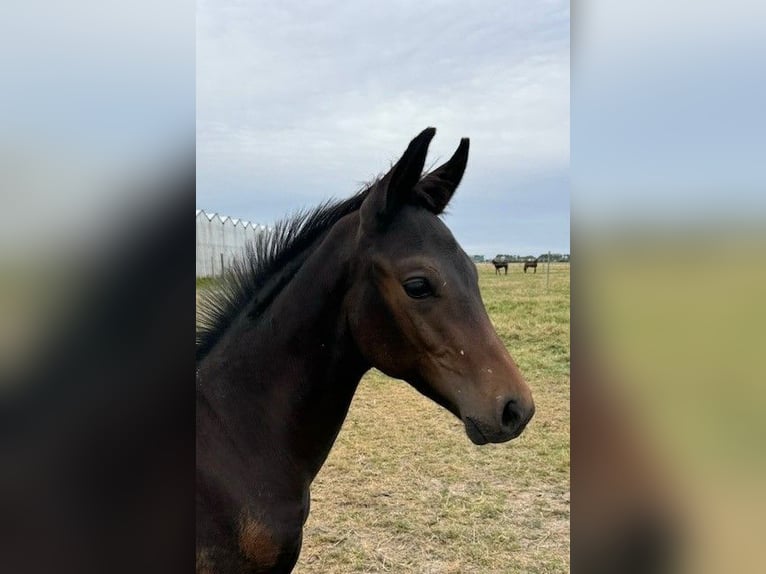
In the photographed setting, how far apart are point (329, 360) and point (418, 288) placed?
33 centimetres

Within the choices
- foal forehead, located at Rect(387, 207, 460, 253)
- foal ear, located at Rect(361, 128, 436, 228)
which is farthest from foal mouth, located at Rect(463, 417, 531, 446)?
foal ear, located at Rect(361, 128, 436, 228)

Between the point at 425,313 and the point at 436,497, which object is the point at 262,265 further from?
the point at 436,497

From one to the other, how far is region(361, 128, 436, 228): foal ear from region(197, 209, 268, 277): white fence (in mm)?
420

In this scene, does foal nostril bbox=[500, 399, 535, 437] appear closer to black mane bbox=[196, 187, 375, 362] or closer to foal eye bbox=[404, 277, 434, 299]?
foal eye bbox=[404, 277, 434, 299]

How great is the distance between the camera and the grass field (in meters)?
2.81

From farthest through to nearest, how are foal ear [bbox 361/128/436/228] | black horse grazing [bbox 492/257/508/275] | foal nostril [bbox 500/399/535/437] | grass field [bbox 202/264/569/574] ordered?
black horse grazing [bbox 492/257/508/275] < grass field [bbox 202/264/569/574] < foal ear [bbox 361/128/436/228] < foal nostril [bbox 500/399/535/437]

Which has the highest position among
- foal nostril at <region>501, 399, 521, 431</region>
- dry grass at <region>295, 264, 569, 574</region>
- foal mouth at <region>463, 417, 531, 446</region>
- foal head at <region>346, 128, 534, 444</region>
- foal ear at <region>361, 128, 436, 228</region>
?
foal ear at <region>361, 128, 436, 228</region>

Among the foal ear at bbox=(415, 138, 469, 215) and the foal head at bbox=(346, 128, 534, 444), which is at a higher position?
the foal ear at bbox=(415, 138, 469, 215)

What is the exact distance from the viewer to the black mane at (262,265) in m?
1.54

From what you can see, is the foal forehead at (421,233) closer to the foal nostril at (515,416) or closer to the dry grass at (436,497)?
the foal nostril at (515,416)

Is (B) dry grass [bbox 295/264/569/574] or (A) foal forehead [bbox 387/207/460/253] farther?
(B) dry grass [bbox 295/264/569/574]
